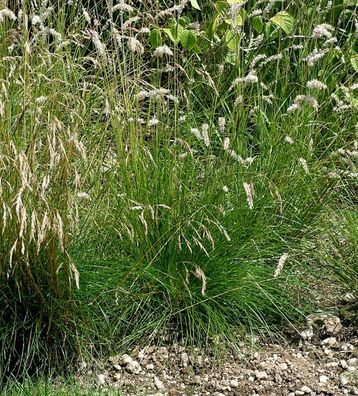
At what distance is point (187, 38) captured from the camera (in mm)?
4703

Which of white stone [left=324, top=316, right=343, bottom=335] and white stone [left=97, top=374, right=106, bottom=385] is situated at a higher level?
white stone [left=324, top=316, right=343, bottom=335]

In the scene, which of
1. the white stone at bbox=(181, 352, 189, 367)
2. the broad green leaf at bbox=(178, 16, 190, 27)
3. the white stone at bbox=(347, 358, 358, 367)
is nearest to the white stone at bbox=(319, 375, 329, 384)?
the white stone at bbox=(347, 358, 358, 367)

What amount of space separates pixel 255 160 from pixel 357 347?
43.8 inches

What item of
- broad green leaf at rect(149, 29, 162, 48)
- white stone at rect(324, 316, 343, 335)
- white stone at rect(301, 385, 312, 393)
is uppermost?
broad green leaf at rect(149, 29, 162, 48)

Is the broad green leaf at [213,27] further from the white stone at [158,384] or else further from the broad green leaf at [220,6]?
the white stone at [158,384]

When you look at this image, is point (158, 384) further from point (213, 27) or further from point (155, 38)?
point (213, 27)

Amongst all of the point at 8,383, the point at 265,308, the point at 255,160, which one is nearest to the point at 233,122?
the point at 255,160

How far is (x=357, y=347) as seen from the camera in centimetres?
411

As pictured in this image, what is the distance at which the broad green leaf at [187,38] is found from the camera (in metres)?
4.68

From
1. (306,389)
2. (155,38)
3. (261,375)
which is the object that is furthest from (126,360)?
(155,38)

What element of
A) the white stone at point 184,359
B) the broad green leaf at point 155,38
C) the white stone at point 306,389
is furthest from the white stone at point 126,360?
the broad green leaf at point 155,38

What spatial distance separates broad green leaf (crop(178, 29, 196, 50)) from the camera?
468 centimetres

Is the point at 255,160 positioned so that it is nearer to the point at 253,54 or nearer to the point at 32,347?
the point at 253,54

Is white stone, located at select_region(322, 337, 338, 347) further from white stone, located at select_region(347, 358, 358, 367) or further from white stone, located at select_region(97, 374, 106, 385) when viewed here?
white stone, located at select_region(97, 374, 106, 385)
